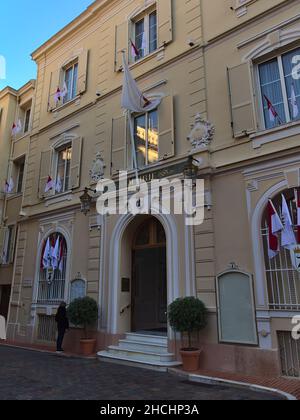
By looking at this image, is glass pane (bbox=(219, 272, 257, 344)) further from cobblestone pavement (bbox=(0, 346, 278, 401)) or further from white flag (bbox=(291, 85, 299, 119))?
white flag (bbox=(291, 85, 299, 119))

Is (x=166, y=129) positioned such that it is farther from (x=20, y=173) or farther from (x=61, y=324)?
(x=20, y=173)

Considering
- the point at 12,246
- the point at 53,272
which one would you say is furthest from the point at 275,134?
the point at 12,246

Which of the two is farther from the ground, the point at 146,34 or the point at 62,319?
the point at 146,34

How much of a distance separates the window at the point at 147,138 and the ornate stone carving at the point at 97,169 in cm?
141

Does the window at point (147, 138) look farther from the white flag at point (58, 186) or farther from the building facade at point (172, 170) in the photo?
the white flag at point (58, 186)

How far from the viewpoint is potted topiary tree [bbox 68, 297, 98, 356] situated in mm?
9484

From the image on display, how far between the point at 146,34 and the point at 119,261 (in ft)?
24.3

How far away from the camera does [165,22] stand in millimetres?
10766

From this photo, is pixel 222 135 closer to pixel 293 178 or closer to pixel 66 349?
pixel 293 178

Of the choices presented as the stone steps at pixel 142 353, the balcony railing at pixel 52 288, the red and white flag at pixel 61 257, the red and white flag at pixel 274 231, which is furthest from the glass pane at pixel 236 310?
the red and white flag at pixel 61 257

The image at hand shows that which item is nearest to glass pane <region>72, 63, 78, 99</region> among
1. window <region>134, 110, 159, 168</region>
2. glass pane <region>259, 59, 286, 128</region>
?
window <region>134, 110, 159, 168</region>

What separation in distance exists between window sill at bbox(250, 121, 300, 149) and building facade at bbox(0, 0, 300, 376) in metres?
0.03

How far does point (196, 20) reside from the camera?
10023 mm

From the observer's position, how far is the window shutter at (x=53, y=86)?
Result: 47.1 ft
